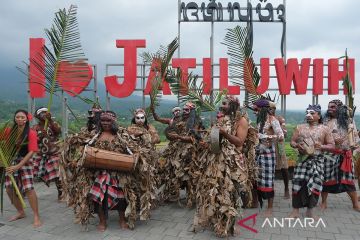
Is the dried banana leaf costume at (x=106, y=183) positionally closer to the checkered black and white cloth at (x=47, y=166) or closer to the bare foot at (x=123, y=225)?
the bare foot at (x=123, y=225)

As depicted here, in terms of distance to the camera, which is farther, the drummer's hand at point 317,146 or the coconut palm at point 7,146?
the drummer's hand at point 317,146

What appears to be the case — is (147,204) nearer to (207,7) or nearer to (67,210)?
(67,210)

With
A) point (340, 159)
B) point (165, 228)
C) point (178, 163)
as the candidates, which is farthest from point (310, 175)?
point (165, 228)

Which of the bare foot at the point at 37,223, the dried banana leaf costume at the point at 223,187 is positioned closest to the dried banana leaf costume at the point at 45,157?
the bare foot at the point at 37,223

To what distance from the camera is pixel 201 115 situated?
Answer: 5836mm

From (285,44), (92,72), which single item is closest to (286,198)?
(285,44)

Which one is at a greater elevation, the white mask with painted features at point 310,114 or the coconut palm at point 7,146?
the white mask with painted features at point 310,114

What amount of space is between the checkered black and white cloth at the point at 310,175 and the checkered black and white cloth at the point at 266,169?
0.36 m

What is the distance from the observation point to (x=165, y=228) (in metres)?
4.93

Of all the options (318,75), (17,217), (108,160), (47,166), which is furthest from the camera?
(318,75)

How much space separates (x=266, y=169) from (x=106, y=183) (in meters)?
2.40

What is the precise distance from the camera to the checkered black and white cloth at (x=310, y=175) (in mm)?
5074

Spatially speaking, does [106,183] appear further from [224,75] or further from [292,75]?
[292,75]

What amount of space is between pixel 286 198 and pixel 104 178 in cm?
369
